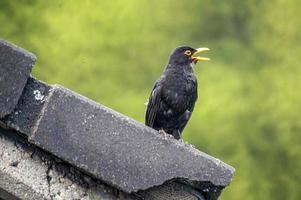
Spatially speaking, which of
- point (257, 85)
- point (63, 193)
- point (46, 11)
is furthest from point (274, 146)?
point (63, 193)

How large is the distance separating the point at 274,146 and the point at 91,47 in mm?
5243

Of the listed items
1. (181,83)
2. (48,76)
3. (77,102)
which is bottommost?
(48,76)

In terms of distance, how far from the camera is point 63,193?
490 cm

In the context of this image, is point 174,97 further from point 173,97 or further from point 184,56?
point 184,56

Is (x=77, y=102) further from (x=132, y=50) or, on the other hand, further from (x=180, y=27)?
(x=180, y=27)

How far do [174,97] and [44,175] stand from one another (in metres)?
2.87

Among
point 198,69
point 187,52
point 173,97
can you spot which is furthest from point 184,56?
point 198,69

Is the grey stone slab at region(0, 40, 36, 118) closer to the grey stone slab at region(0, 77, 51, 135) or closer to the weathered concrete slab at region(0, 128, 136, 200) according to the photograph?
the grey stone slab at region(0, 77, 51, 135)

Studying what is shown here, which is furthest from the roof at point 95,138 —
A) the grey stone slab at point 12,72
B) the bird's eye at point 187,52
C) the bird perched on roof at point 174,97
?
the bird's eye at point 187,52

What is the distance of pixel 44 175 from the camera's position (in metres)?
4.89

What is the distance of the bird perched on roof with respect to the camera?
25.1 ft

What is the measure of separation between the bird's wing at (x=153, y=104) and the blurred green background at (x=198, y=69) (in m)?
17.8

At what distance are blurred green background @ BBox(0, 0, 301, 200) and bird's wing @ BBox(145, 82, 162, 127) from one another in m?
17.8

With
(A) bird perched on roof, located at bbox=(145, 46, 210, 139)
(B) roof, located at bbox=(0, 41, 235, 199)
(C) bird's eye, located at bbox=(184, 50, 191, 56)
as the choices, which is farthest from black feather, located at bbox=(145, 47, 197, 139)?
(B) roof, located at bbox=(0, 41, 235, 199)
